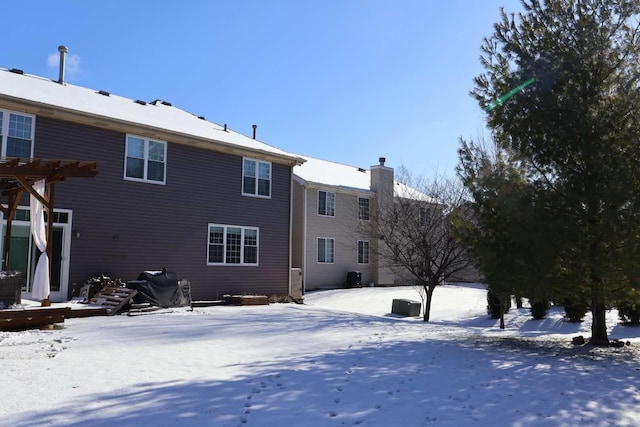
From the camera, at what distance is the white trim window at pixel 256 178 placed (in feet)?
59.4

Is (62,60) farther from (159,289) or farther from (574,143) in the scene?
(574,143)

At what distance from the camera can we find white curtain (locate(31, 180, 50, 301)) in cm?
1059

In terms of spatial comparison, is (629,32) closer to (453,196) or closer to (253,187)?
(453,196)

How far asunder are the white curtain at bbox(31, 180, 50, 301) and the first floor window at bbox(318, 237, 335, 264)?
50.9ft

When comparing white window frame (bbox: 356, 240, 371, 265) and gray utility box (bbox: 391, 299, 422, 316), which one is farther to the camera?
white window frame (bbox: 356, 240, 371, 265)

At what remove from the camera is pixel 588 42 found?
30.9ft

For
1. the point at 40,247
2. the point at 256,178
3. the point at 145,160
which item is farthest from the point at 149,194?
the point at 40,247

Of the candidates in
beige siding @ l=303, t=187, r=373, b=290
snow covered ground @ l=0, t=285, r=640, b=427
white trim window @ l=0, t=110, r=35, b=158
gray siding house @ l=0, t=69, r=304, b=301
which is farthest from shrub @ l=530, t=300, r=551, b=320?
white trim window @ l=0, t=110, r=35, b=158

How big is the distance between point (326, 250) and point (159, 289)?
1279cm

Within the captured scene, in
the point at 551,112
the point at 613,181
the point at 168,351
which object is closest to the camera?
the point at 168,351

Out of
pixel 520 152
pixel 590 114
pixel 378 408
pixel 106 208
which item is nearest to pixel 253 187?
pixel 106 208

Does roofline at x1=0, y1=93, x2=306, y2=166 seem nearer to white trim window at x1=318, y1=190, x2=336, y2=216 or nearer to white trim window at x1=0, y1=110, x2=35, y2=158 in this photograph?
white trim window at x1=0, y1=110, x2=35, y2=158

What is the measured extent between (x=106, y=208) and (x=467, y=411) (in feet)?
40.1

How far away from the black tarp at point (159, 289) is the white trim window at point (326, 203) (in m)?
11.9
